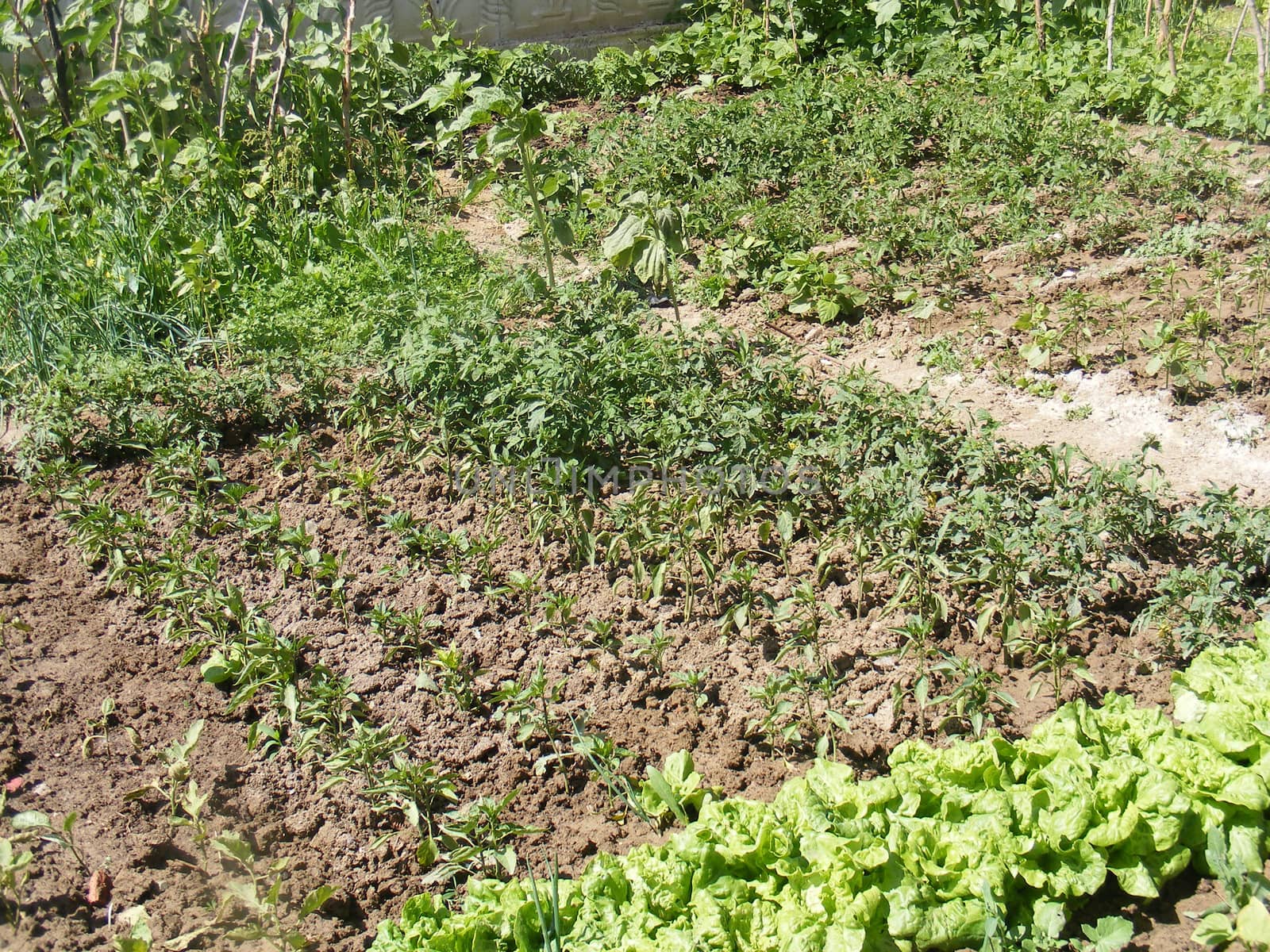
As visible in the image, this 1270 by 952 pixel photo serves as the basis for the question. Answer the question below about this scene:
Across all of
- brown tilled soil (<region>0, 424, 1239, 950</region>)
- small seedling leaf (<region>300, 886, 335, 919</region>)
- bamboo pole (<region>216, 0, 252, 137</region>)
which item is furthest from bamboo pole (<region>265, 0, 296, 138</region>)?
small seedling leaf (<region>300, 886, 335, 919</region>)

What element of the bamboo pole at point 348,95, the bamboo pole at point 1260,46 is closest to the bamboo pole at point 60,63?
the bamboo pole at point 348,95

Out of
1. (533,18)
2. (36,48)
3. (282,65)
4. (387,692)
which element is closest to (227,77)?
(282,65)

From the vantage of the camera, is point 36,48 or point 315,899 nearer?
point 315,899

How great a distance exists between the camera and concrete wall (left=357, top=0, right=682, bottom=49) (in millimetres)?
8719

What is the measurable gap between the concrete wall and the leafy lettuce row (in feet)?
24.4

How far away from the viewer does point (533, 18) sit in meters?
8.96

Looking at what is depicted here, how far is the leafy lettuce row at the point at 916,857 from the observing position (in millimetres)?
→ 2441

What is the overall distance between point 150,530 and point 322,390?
0.91 meters

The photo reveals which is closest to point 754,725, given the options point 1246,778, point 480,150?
point 1246,778

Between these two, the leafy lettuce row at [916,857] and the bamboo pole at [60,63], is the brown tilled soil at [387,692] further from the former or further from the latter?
the bamboo pole at [60,63]

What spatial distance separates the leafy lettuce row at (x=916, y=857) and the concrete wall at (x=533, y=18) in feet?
24.4

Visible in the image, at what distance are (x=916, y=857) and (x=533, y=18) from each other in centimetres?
791

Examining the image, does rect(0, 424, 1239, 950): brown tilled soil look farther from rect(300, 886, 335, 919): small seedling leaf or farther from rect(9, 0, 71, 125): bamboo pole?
rect(9, 0, 71, 125): bamboo pole

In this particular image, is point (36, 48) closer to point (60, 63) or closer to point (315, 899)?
point (60, 63)
